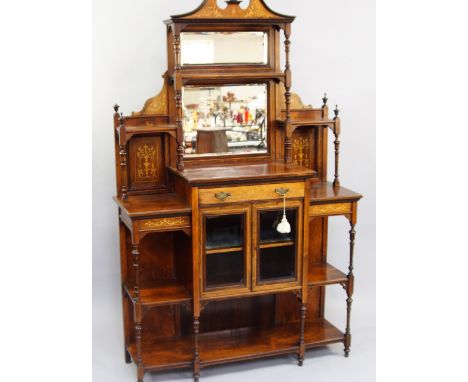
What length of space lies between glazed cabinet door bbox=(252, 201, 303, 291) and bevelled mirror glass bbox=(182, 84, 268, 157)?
56 cm

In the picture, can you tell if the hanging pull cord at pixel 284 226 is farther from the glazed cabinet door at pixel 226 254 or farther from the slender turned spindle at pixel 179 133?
the slender turned spindle at pixel 179 133

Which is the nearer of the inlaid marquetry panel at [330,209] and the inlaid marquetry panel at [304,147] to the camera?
the inlaid marquetry panel at [330,209]

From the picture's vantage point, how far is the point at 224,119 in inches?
207

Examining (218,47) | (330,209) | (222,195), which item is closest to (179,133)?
(222,195)

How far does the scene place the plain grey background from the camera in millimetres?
5316

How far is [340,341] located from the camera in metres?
5.45

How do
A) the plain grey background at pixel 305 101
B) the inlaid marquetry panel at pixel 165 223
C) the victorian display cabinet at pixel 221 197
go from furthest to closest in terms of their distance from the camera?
the plain grey background at pixel 305 101 < the victorian display cabinet at pixel 221 197 < the inlaid marquetry panel at pixel 165 223

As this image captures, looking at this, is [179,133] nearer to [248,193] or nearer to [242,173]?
[242,173]

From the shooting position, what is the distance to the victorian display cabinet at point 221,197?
4.93 metres

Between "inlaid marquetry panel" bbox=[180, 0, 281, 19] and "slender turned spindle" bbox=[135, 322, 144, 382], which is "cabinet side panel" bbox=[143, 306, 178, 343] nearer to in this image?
"slender turned spindle" bbox=[135, 322, 144, 382]

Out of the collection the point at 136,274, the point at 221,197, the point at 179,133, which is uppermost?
the point at 179,133

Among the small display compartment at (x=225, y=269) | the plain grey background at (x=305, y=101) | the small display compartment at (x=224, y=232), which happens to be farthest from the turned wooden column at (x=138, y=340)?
the small display compartment at (x=224, y=232)

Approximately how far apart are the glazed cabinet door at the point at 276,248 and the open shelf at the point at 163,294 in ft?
1.60

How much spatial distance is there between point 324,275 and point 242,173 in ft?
3.50
